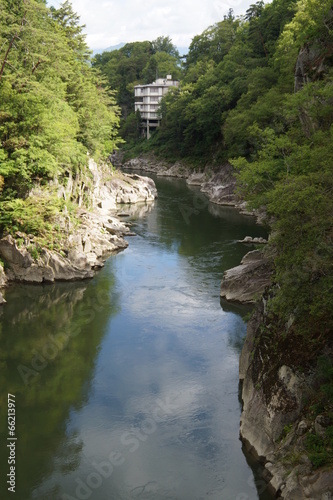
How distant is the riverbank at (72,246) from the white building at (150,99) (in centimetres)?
4574

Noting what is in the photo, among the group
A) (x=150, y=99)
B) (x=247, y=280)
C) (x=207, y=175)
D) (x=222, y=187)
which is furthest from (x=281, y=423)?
(x=150, y=99)

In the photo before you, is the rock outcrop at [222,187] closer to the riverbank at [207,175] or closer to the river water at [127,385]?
the riverbank at [207,175]

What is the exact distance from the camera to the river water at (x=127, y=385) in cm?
1198

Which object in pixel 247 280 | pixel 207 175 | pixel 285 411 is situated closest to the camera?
pixel 285 411

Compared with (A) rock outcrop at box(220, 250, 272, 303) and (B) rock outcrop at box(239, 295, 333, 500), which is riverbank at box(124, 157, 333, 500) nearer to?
(B) rock outcrop at box(239, 295, 333, 500)

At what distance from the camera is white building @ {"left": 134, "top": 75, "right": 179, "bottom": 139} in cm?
8356

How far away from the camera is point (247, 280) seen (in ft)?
74.9

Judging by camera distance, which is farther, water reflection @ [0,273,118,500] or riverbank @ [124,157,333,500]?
water reflection @ [0,273,118,500]

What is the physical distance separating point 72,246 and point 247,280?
9882 millimetres

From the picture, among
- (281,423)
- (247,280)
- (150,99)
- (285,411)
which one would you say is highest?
(150,99)

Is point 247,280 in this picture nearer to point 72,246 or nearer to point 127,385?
point 127,385

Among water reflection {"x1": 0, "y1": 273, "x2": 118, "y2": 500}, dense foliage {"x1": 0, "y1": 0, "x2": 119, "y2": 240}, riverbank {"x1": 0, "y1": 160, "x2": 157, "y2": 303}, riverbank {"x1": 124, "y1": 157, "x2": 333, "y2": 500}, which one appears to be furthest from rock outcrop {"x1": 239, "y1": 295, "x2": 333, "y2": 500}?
dense foliage {"x1": 0, "y1": 0, "x2": 119, "y2": 240}

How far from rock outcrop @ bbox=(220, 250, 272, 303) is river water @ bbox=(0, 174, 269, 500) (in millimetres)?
693

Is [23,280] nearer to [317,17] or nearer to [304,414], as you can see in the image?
[304,414]
